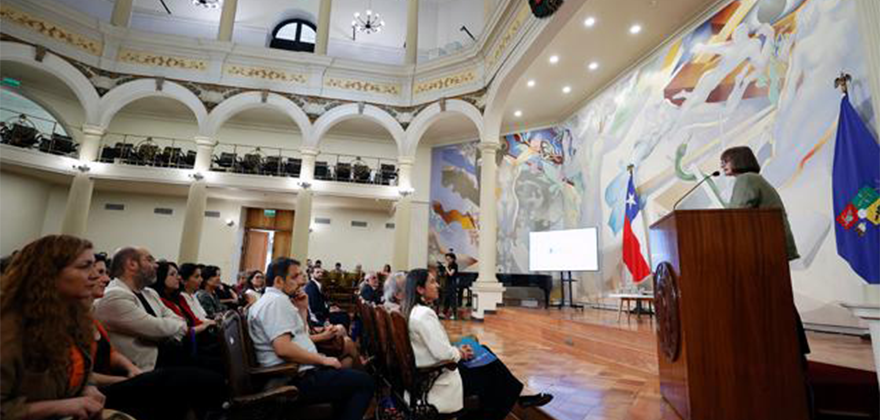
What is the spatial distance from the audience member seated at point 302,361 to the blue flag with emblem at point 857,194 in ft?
14.5

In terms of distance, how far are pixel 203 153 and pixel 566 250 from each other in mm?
8728

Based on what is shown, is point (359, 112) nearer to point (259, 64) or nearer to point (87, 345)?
point (259, 64)

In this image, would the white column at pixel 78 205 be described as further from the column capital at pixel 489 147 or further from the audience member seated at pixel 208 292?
the column capital at pixel 489 147

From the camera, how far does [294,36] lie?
13.3 metres

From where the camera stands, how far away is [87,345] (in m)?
1.35

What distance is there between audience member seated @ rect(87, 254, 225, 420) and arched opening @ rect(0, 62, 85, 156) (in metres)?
10.4

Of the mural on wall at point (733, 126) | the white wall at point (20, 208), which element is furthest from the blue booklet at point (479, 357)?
the white wall at point (20, 208)

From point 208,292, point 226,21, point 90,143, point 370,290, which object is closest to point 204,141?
point 90,143

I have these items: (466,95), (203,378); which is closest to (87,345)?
(203,378)

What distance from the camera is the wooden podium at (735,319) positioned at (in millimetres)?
1617

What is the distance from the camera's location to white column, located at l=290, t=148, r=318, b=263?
9.32 metres

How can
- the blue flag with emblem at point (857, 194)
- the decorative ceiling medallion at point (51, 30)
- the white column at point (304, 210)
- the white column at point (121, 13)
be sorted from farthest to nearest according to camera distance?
the white column at point (121, 13), the white column at point (304, 210), the decorative ceiling medallion at point (51, 30), the blue flag with emblem at point (857, 194)

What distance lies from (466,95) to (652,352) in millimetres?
6859

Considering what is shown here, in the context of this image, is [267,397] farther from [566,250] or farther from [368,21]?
[368,21]
